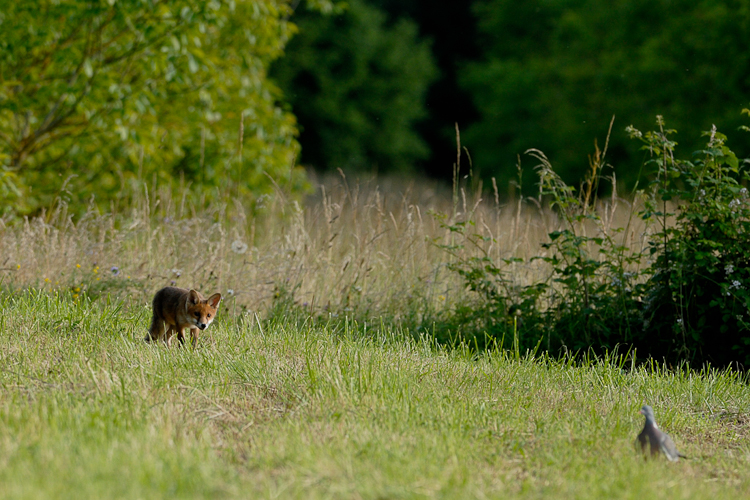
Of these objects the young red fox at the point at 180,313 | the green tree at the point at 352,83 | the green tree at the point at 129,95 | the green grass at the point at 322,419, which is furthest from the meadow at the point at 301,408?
the green tree at the point at 352,83

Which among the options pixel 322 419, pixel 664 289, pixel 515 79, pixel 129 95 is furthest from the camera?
pixel 515 79

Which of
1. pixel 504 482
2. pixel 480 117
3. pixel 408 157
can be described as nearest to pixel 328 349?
pixel 504 482

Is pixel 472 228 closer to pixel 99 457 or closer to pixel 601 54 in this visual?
pixel 99 457

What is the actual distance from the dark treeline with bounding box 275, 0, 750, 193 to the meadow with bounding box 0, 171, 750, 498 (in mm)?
9821

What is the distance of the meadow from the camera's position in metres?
2.81

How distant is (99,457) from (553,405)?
2.39 m

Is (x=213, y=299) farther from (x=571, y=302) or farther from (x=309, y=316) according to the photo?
(x=571, y=302)

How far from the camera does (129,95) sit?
7.78m

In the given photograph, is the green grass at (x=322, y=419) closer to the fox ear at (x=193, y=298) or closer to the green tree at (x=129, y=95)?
the fox ear at (x=193, y=298)

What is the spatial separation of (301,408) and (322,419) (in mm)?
168

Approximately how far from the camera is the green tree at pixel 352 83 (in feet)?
80.0

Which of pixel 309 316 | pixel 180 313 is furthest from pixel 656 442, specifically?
pixel 309 316

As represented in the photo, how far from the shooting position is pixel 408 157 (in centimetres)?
2903

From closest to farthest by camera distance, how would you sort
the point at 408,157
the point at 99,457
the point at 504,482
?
the point at 99,457, the point at 504,482, the point at 408,157
